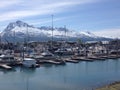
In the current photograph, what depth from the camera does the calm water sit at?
45.0 metres

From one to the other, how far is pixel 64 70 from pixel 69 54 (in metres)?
32.0

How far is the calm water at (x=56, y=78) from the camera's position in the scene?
44966mm

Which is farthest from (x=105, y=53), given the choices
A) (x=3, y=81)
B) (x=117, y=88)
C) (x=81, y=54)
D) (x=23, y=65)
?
(x=117, y=88)

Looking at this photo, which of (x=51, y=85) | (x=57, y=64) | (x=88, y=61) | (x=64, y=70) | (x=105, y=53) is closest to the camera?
(x=51, y=85)

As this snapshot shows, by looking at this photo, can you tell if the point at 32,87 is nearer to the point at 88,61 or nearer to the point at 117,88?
the point at 117,88

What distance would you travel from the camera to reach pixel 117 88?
3588cm

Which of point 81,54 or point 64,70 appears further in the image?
point 81,54

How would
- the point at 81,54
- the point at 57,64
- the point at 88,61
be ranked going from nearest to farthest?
1. the point at 57,64
2. the point at 88,61
3. the point at 81,54

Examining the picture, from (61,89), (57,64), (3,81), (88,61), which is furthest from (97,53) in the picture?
(61,89)

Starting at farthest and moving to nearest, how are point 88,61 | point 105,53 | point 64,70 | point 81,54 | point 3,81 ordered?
point 105,53
point 81,54
point 88,61
point 64,70
point 3,81

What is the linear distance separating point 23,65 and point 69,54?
31695 mm

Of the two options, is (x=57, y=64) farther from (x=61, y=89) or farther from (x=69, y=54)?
(x=61, y=89)

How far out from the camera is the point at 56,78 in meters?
54.5

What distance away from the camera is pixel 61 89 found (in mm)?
41969
